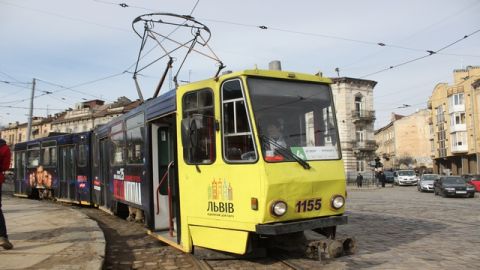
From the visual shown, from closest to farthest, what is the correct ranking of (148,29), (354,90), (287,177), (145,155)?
1. (287,177)
2. (145,155)
3. (148,29)
4. (354,90)

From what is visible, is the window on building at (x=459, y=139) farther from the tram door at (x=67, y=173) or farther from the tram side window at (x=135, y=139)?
the tram side window at (x=135, y=139)

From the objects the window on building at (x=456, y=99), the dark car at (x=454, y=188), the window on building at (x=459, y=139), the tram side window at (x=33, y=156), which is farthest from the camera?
the window on building at (x=459, y=139)

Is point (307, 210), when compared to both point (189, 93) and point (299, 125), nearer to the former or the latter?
point (299, 125)

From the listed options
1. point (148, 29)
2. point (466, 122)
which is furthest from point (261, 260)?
point (466, 122)

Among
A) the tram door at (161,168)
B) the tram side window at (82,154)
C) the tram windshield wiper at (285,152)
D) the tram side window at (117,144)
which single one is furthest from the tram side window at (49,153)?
the tram windshield wiper at (285,152)

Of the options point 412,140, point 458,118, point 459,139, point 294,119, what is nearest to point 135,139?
point 294,119

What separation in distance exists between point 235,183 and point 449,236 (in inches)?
237

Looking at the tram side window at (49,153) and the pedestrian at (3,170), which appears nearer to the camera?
the pedestrian at (3,170)

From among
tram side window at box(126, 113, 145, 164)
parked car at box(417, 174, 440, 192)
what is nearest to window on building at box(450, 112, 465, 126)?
parked car at box(417, 174, 440, 192)

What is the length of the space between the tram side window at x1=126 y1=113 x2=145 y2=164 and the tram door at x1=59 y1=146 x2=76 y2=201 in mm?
8429

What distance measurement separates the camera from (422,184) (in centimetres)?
3506

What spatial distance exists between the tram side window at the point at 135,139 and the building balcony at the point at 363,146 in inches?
2239

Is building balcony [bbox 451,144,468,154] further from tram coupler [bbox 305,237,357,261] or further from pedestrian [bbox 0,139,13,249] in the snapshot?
pedestrian [bbox 0,139,13,249]

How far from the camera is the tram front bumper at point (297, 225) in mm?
6582
